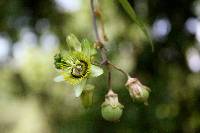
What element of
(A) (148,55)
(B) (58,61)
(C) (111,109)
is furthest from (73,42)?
(A) (148,55)

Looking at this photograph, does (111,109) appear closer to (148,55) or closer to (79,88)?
(79,88)

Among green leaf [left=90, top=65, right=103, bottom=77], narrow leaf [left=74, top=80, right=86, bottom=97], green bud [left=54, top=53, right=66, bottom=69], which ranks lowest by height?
narrow leaf [left=74, top=80, right=86, bottom=97]

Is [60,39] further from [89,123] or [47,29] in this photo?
[89,123]

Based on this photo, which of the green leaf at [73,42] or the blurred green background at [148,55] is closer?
the green leaf at [73,42]

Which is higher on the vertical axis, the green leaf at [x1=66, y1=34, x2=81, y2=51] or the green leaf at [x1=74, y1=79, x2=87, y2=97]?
the green leaf at [x1=66, y1=34, x2=81, y2=51]

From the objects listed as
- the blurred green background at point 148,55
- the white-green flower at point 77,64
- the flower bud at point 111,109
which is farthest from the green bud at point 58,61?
the blurred green background at point 148,55

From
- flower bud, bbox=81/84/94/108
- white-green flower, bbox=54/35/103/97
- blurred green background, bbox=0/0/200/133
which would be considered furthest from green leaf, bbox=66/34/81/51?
blurred green background, bbox=0/0/200/133

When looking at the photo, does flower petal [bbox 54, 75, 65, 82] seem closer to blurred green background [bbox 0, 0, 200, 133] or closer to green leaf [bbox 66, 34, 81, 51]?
green leaf [bbox 66, 34, 81, 51]

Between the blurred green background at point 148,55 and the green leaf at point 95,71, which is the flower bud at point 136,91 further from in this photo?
the blurred green background at point 148,55
